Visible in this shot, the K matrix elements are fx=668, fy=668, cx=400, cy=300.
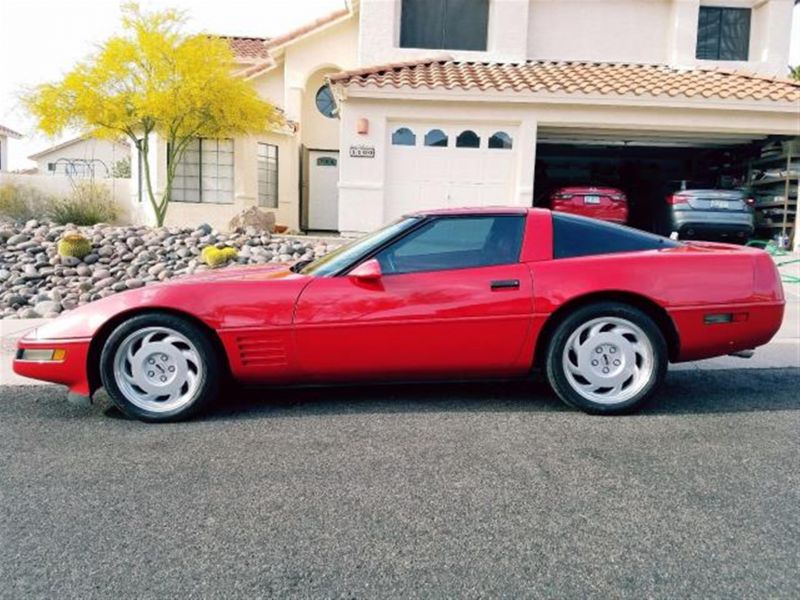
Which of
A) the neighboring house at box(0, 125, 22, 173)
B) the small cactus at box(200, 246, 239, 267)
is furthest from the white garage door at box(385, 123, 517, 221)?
the neighboring house at box(0, 125, 22, 173)

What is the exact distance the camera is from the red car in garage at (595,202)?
41.2 feet

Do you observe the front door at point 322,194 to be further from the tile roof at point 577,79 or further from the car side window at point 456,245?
the car side window at point 456,245

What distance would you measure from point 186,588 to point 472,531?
3.61ft

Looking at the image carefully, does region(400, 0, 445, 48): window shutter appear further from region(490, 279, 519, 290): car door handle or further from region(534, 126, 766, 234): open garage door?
region(490, 279, 519, 290): car door handle

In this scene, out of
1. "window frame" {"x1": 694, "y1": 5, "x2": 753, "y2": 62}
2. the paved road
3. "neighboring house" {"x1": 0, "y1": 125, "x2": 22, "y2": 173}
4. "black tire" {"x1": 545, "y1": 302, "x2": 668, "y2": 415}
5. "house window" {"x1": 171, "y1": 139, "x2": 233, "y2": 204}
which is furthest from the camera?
"neighboring house" {"x1": 0, "y1": 125, "x2": 22, "y2": 173}

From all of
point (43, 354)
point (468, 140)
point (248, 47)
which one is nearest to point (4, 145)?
point (248, 47)

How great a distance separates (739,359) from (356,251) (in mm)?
3653

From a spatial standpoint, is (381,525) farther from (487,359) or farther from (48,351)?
(48,351)

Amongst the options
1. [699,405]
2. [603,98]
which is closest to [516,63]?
[603,98]

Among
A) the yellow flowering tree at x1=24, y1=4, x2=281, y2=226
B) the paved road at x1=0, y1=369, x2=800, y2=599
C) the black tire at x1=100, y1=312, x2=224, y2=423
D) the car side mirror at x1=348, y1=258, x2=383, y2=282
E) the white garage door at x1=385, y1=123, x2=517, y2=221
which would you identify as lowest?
the paved road at x1=0, y1=369, x2=800, y2=599

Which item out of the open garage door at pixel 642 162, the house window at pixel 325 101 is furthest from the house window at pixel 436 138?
the house window at pixel 325 101

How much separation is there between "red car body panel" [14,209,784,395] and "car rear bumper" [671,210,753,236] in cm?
758

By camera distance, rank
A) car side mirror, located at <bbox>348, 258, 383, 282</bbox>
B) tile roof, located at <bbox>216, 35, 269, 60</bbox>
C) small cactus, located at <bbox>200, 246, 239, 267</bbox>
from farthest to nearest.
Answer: tile roof, located at <bbox>216, 35, 269, 60</bbox> → small cactus, located at <bbox>200, 246, 239, 267</bbox> → car side mirror, located at <bbox>348, 258, 383, 282</bbox>

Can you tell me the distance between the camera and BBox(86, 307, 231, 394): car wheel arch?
161 inches
